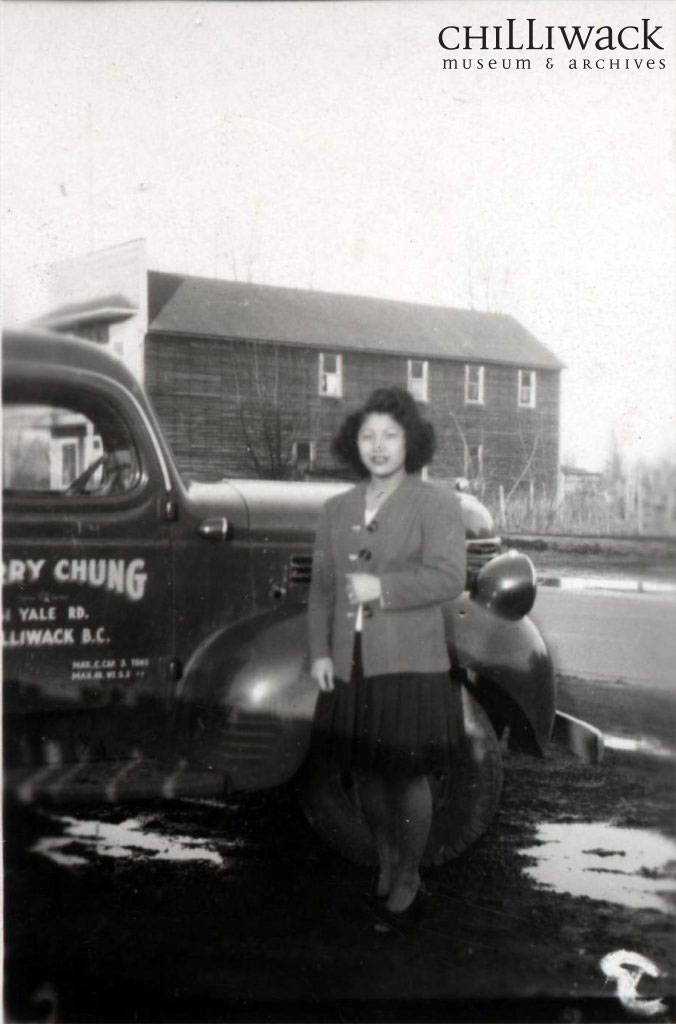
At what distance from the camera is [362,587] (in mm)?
2152

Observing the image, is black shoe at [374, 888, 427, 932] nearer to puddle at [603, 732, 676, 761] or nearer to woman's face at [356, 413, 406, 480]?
puddle at [603, 732, 676, 761]

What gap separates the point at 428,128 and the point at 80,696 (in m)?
1.77

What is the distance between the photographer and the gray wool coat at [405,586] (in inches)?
83.9

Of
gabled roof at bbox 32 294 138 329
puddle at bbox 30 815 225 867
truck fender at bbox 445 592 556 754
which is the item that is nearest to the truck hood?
truck fender at bbox 445 592 556 754

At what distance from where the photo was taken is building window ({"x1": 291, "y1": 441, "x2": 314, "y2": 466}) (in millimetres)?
2232

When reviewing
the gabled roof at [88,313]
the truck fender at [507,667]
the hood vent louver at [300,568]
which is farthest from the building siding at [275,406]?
the truck fender at [507,667]

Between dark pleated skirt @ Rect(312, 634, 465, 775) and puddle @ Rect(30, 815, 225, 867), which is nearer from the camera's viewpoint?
dark pleated skirt @ Rect(312, 634, 465, 775)

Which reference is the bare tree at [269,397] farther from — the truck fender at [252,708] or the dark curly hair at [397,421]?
the truck fender at [252,708]

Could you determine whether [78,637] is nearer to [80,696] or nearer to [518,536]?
[80,696]

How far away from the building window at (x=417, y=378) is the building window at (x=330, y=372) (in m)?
0.18

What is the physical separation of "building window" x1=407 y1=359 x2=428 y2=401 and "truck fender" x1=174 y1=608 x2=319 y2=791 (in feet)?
2.15

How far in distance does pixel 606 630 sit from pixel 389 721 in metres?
0.62

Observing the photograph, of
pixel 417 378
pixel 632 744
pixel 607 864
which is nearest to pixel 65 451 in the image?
pixel 417 378

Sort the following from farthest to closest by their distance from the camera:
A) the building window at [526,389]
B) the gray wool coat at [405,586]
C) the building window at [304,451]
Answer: the building window at [526,389] < the building window at [304,451] < the gray wool coat at [405,586]
